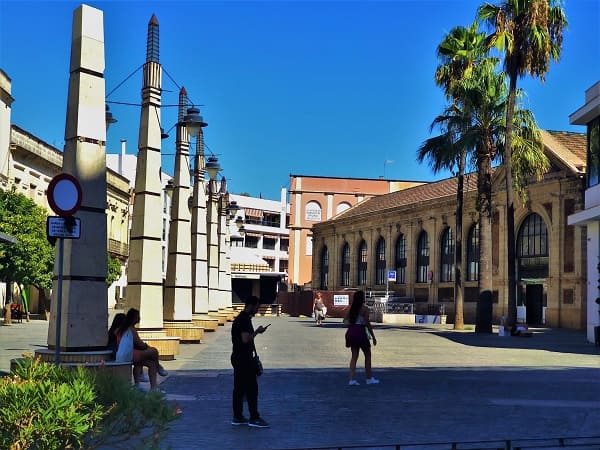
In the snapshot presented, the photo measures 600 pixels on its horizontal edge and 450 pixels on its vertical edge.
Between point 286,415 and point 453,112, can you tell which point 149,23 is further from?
point 453,112

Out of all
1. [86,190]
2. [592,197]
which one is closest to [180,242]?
[86,190]

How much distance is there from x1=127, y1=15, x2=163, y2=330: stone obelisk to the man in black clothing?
6589mm

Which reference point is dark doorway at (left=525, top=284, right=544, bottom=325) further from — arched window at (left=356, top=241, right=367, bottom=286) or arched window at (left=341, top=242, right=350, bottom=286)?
arched window at (left=341, top=242, right=350, bottom=286)

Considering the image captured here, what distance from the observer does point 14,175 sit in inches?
1769

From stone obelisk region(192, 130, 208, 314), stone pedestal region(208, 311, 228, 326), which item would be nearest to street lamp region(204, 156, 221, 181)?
stone obelisk region(192, 130, 208, 314)

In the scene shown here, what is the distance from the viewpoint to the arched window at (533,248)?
49.4 metres

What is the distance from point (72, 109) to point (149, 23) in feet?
19.7

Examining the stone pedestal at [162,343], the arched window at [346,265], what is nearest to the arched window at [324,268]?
the arched window at [346,265]

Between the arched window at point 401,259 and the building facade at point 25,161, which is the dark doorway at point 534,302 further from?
the building facade at point 25,161

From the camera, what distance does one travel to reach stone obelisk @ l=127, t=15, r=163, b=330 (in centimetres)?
1642

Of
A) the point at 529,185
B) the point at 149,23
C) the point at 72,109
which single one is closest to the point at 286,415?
the point at 72,109

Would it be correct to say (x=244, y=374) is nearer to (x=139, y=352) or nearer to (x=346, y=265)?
(x=139, y=352)

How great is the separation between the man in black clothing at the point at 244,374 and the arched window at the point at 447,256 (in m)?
52.9

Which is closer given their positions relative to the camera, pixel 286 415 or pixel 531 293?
pixel 286 415
